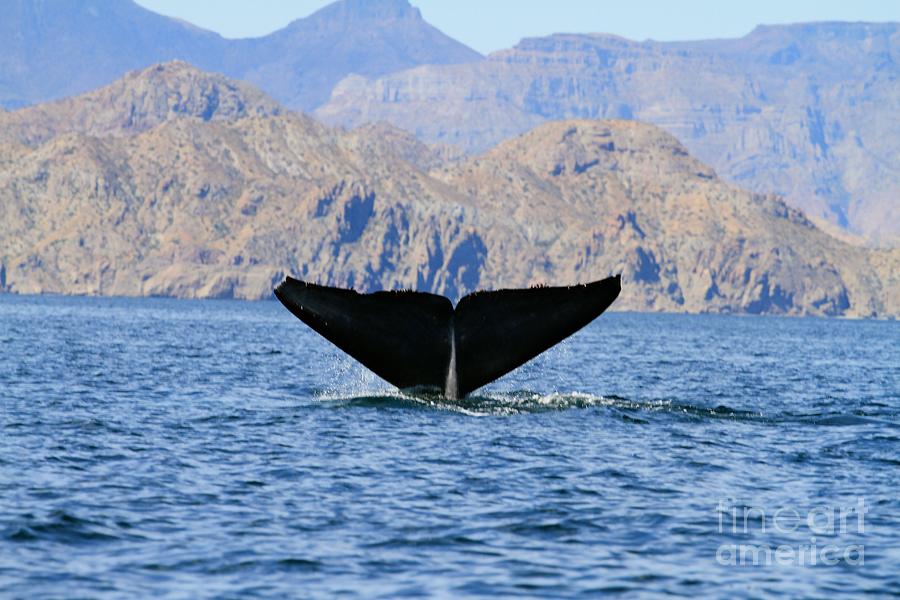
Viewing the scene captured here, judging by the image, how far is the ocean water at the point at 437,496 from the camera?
569 inches

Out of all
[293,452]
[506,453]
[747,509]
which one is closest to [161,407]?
[293,452]

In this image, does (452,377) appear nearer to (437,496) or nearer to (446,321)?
(446,321)

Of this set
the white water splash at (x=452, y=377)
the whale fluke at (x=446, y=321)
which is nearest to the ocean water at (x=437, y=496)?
the white water splash at (x=452, y=377)

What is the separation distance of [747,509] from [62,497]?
8.80 metres

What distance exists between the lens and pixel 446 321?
2203cm

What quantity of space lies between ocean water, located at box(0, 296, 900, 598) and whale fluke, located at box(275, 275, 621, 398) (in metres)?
1.46

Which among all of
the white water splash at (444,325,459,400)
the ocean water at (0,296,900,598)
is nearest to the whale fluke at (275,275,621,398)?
the white water splash at (444,325,459,400)

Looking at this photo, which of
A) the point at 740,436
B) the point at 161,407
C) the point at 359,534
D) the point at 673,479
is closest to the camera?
the point at 359,534

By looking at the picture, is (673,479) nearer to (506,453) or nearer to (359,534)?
(506,453)

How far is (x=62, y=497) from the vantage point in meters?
17.9

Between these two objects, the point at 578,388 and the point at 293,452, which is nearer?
the point at 293,452

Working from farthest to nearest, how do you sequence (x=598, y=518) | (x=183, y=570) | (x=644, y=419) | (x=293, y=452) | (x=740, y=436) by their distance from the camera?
(x=644, y=419) → (x=740, y=436) → (x=293, y=452) → (x=598, y=518) → (x=183, y=570)

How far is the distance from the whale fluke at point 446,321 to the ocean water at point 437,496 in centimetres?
146

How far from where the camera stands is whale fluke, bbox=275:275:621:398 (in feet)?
70.3
